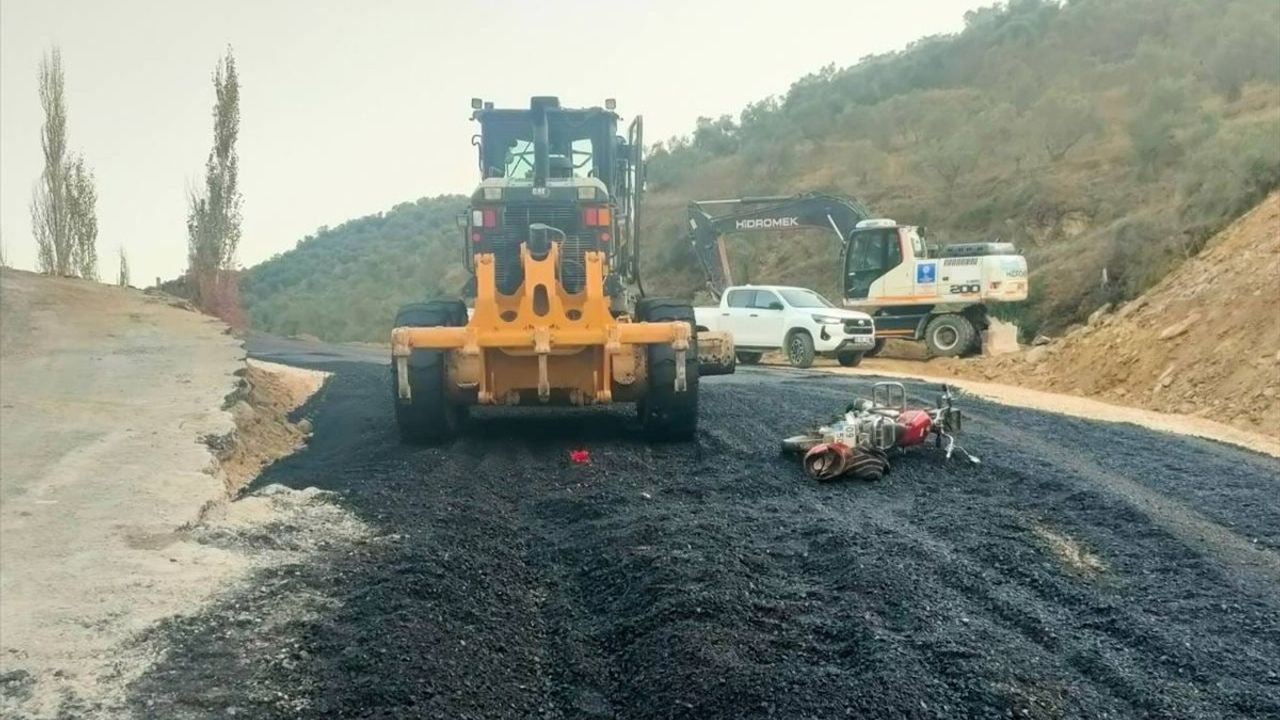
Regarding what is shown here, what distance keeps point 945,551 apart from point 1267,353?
10.4m

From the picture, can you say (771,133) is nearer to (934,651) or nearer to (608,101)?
(608,101)

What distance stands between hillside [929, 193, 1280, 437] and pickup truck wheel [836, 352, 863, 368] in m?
2.49

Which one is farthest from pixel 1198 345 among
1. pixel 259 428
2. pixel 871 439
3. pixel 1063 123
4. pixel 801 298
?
pixel 1063 123

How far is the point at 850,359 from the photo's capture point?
2302 centimetres

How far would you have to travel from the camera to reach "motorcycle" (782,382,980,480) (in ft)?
28.1

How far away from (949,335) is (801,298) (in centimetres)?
327

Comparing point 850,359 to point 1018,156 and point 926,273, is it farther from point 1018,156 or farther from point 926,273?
point 1018,156

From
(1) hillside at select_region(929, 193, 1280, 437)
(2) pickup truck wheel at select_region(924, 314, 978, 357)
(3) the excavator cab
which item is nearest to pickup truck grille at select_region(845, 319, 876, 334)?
(2) pickup truck wheel at select_region(924, 314, 978, 357)

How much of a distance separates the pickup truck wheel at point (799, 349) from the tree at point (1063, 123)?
20.7 meters

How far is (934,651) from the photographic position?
478cm

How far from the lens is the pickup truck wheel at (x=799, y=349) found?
2266 centimetres

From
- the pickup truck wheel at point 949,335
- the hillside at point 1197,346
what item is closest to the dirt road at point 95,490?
the hillside at point 1197,346

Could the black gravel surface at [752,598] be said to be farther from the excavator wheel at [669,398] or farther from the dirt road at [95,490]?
the excavator wheel at [669,398]

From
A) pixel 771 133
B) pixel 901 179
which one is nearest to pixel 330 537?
pixel 901 179
